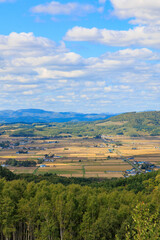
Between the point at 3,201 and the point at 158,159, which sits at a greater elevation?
the point at 3,201

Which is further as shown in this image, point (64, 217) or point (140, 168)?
point (140, 168)

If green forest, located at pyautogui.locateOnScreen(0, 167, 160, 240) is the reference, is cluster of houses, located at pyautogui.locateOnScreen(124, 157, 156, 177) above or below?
below

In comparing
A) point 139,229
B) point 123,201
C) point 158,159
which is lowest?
point 158,159

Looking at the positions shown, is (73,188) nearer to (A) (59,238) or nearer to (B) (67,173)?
(A) (59,238)

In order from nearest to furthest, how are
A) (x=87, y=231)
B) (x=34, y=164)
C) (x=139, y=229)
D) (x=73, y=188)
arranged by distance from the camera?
(x=139, y=229) < (x=87, y=231) < (x=73, y=188) < (x=34, y=164)

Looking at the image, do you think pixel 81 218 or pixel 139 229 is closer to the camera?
pixel 139 229

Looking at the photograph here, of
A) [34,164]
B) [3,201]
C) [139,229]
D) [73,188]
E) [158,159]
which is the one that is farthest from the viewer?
[158,159]

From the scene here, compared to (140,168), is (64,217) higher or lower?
higher

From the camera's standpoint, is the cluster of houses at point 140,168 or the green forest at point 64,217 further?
the cluster of houses at point 140,168

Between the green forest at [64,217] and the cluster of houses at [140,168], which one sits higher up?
the green forest at [64,217]

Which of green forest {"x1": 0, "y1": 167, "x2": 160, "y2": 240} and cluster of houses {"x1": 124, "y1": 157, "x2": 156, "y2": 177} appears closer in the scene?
green forest {"x1": 0, "y1": 167, "x2": 160, "y2": 240}

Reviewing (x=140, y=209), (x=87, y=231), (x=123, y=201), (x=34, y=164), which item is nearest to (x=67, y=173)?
(x=34, y=164)
